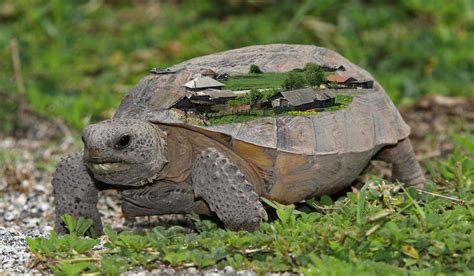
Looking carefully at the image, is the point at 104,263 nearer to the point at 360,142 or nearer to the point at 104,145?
the point at 104,145

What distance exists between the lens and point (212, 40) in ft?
26.6

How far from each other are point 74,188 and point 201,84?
79 cm

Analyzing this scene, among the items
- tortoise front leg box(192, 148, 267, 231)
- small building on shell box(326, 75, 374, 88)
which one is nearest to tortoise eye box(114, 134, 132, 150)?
tortoise front leg box(192, 148, 267, 231)

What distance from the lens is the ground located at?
320cm

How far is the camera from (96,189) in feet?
13.9

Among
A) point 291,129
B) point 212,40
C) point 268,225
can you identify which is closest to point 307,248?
point 268,225

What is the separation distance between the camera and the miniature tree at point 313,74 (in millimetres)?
4090

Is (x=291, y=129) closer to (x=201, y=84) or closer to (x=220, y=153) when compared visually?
(x=220, y=153)

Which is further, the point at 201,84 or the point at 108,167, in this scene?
the point at 201,84

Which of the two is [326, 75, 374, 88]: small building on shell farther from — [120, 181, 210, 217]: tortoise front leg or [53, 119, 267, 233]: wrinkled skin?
[120, 181, 210, 217]: tortoise front leg

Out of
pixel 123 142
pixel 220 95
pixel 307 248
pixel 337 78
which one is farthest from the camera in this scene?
pixel 337 78

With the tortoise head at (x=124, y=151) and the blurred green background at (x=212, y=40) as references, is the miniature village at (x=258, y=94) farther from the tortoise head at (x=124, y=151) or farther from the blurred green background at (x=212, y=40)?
the blurred green background at (x=212, y=40)

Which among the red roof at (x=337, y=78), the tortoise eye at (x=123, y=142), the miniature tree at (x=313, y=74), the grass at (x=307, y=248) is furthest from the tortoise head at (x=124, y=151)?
the red roof at (x=337, y=78)

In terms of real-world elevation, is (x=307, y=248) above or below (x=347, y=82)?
below
